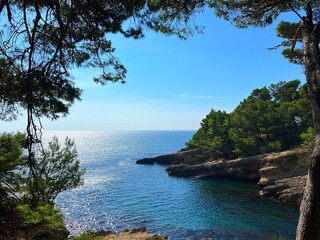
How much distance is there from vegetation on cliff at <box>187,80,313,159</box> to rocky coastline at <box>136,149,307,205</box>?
3.25 metres

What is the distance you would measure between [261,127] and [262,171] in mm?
12586

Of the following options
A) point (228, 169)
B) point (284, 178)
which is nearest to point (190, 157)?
point (228, 169)

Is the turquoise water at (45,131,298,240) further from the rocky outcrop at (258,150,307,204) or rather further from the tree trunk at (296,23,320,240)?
the tree trunk at (296,23,320,240)

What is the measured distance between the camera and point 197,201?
35094 mm

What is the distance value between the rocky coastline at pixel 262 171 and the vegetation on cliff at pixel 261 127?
3245mm

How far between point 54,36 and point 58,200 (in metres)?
36.6

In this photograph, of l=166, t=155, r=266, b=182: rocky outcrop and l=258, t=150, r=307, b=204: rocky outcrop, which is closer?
l=258, t=150, r=307, b=204: rocky outcrop

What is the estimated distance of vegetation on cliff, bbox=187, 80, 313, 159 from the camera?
154ft

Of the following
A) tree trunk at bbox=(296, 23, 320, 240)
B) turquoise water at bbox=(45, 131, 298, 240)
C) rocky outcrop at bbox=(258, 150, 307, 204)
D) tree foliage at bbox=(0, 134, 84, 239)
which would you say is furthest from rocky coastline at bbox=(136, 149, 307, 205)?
tree foliage at bbox=(0, 134, 84, 239)

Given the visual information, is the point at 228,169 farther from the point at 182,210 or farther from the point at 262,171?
the point at 182,210

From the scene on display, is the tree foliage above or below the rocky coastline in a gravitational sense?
above

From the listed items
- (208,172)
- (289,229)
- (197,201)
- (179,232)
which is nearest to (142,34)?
(179,232)

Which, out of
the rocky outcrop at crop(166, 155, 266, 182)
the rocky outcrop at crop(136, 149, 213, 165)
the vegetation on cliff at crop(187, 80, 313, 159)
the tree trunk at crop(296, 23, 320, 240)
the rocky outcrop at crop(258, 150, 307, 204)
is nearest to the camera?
the tree trunk at crop(296, 23, 320, 240)

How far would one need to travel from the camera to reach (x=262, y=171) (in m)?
39.7
